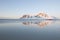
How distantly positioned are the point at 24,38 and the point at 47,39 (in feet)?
1.21

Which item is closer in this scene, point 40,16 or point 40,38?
point 40,38

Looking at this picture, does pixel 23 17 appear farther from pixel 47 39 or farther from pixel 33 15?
pixel 47 39

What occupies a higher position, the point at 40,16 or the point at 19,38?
the point at 40,16

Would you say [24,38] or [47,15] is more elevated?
[47,15]

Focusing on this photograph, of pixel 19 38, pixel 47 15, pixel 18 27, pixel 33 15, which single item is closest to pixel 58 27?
pixel 47 15

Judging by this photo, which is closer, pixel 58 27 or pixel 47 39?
pixel 47 39

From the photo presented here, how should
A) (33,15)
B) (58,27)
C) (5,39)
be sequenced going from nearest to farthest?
(5,39) → (33,15) → (58,27)

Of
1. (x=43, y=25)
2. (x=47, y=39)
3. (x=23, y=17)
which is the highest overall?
(x=23, y=17)

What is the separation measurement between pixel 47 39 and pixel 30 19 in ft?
1.94

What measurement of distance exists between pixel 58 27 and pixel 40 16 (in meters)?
0.58

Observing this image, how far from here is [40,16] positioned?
238 cm

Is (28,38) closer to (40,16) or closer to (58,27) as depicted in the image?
(40,16)

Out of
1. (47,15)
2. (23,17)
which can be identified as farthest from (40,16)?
(23,17)

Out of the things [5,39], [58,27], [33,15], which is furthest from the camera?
[58,27]
